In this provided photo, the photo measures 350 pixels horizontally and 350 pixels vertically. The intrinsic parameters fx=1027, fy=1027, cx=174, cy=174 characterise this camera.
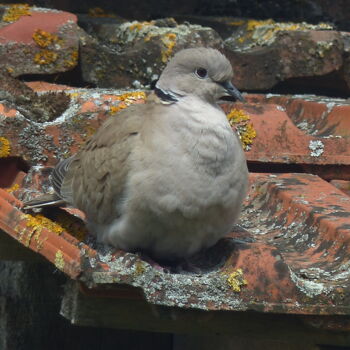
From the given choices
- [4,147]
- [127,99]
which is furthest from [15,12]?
[4,147]

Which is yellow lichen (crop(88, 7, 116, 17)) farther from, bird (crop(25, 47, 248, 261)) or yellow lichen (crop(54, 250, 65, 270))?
yellow lichen (crop(54, 250, 65, 270))

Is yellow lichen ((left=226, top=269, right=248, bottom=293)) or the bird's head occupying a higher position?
the bird's head

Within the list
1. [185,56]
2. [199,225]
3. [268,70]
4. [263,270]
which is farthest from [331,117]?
[263,270]

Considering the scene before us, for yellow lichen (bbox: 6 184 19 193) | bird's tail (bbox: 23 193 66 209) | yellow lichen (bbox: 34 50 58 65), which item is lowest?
yellow lichen (bbox: 6 184 19 193)

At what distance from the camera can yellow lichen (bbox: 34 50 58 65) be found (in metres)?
3.88

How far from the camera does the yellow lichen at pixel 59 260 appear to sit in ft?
8.24

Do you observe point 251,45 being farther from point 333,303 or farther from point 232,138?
point 333,303

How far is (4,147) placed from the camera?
131 inches

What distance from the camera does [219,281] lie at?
2510 millimetres

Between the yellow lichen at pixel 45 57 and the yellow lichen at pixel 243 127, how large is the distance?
2.39 feet

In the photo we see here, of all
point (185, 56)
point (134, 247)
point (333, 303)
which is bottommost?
point (134, 247)

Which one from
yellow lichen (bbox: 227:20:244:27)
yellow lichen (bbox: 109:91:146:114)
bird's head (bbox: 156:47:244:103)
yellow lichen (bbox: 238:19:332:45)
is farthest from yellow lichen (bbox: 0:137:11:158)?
yellow lichen (bbox: 227:20:244:27)

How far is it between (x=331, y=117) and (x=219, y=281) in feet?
4.84

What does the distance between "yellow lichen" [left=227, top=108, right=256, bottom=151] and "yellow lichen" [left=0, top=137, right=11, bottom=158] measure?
0.80 metres
